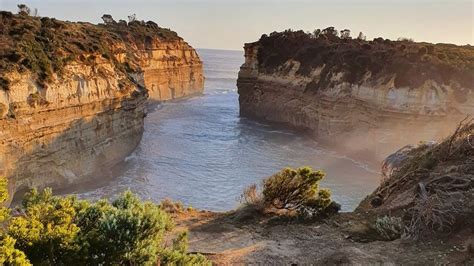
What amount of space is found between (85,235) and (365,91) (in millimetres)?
28038

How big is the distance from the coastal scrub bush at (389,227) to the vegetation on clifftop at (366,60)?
19.7 meters

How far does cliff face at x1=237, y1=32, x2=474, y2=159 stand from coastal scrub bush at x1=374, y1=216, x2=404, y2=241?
1817cm

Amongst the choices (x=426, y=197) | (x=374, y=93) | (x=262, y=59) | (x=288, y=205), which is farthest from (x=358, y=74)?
(x=426, y=197)

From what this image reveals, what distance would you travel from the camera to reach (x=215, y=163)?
93.3ft

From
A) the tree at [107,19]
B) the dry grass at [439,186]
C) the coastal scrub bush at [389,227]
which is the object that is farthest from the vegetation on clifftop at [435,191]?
the tree at [107,19]

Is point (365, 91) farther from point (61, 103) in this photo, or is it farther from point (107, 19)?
point (107, 19)

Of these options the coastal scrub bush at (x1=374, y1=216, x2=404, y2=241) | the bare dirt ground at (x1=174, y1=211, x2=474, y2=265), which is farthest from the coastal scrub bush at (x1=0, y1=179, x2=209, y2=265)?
the coastal scrub bush at (x1=374, y1=216, x2=404, y2=241)

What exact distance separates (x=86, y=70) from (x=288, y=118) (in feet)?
70.9

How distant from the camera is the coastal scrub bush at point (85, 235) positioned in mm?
5492

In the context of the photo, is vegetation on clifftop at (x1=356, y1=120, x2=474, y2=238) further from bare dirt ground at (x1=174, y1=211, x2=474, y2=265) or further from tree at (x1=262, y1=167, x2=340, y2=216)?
tree at (x1=262, y1=167, x2=340, y2=216)

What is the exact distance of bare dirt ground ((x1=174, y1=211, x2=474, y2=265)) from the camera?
28.6 feet

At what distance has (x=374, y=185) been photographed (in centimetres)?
2389

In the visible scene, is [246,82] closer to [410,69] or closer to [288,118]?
[288,118]

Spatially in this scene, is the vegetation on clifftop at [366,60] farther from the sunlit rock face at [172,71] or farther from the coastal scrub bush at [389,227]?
the coastal scrub bush at [389,227]
